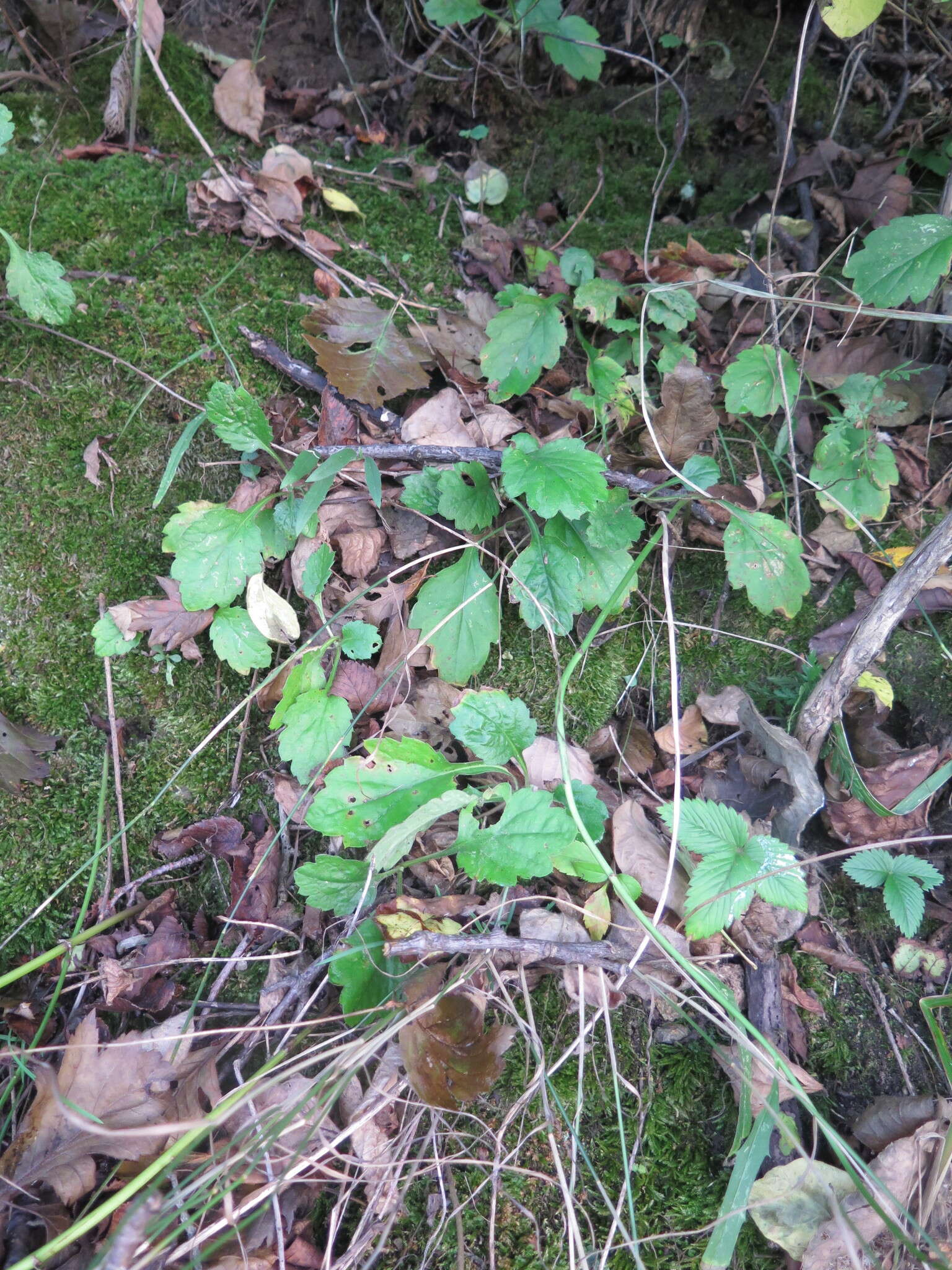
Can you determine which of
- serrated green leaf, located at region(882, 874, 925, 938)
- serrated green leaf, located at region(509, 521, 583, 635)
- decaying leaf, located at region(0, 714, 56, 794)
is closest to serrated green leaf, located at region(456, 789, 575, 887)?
serrated green leaf, located at region(509, 521, 583, 635)

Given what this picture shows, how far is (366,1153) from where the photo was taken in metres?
1.41

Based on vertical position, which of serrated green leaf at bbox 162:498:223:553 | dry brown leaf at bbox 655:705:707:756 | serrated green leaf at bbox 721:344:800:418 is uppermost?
serrated green leaf at bbox 721:344:800:418

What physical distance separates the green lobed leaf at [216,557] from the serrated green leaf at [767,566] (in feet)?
4.20

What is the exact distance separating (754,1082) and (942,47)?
10.7 ft

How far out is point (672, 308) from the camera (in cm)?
216

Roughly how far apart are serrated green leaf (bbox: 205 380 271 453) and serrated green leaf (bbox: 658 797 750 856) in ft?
4.57

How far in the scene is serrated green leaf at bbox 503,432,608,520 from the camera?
5.57 ft

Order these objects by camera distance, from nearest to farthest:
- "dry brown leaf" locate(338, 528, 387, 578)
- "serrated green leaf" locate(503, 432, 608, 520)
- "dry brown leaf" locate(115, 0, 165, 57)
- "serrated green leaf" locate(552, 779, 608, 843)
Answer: "serrated green leaf" locate(552, 779, 608, 843) → "serrated green leaf" locate(503, 432, 608, 520) → "dry brown leaf" locate(338, 528, 387, 578) → "dry brown leaf" locate(115, 0, 165, 57)

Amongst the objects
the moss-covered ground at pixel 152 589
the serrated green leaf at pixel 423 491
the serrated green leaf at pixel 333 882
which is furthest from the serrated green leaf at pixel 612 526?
the serrated green leaf at pixel 333 882

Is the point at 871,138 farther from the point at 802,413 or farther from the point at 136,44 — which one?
the point at 136,44

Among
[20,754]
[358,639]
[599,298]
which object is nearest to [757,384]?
[599,298]

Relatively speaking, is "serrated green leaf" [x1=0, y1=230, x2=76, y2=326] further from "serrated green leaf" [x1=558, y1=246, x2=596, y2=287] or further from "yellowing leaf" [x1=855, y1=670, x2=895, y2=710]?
"yellowing leaf" [x1=855, y1=670, x2=895, y2=710]

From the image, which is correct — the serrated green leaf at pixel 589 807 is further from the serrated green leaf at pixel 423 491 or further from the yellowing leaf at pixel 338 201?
the yellowing leaf at pixel 338 201

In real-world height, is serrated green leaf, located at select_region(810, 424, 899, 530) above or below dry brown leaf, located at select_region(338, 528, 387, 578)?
above
